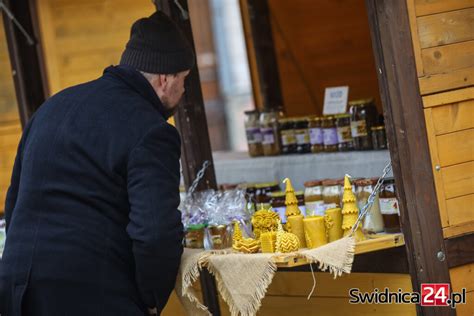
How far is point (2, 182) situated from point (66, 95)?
9.19ft

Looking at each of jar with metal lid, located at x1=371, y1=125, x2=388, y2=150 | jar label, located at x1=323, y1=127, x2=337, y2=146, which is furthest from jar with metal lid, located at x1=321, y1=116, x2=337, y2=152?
jar with metal lid, located at x1=371, y1=125, x2=388, y2=150

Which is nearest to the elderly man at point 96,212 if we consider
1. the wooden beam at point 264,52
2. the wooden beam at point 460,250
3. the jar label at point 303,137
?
the wooden beam at point 460,250

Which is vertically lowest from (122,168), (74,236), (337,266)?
(337,266)

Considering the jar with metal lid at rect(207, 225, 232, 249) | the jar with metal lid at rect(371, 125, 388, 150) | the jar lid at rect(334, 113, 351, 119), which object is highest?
the jar lid at rect(334, 113, 351, 119)

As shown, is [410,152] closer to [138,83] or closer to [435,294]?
[435,294]

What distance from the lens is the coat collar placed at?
3.28 metres

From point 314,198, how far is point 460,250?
2.39ft

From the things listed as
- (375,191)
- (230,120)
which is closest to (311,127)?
(375,191)

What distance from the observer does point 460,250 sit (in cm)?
339

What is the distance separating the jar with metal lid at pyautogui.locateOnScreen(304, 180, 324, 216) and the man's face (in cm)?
76

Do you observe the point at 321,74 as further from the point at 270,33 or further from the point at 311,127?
the point at 311,127

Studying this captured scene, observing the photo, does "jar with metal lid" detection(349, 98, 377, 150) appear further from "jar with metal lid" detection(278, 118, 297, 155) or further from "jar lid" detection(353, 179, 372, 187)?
"jar lid" detection(353, 179, 372, 187)

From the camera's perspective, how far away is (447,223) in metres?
3.37

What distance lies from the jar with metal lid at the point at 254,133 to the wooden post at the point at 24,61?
1.18 m
